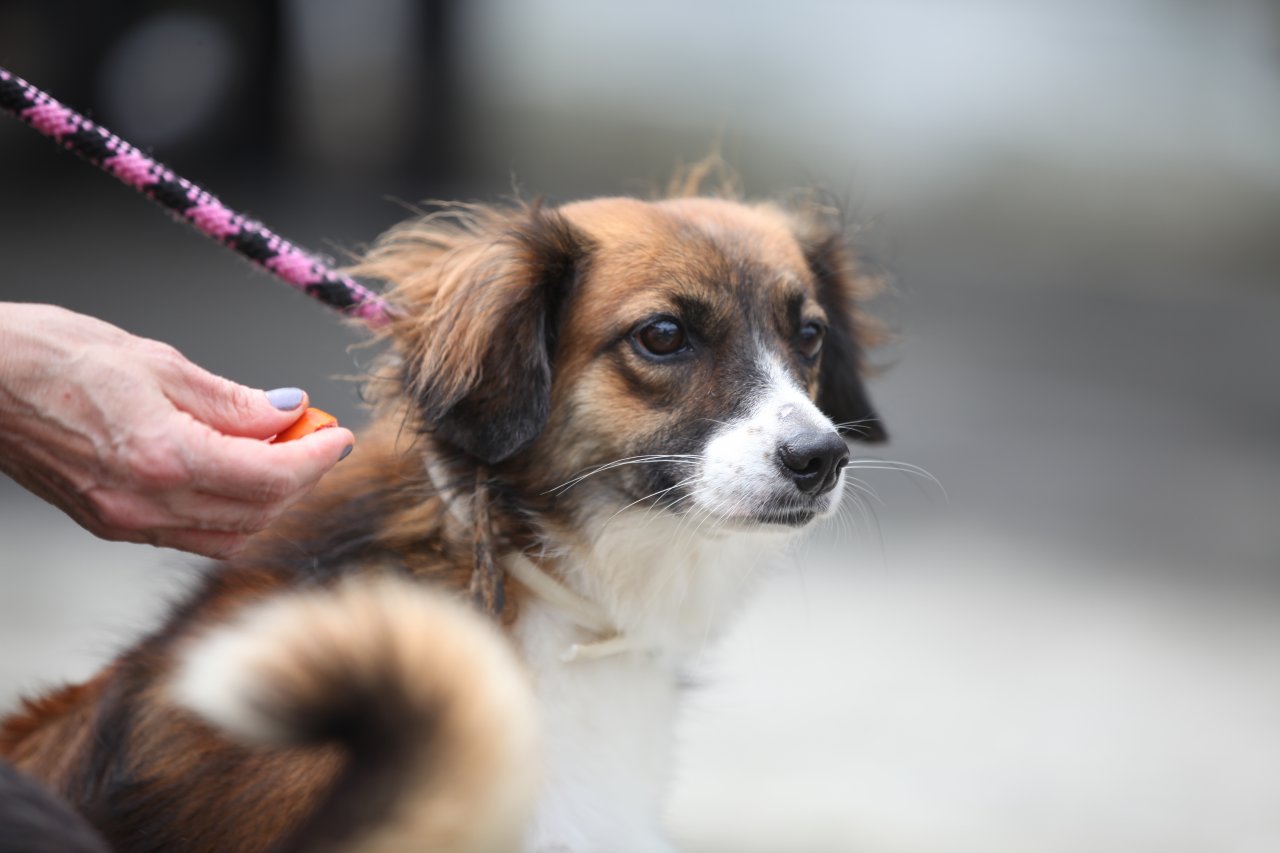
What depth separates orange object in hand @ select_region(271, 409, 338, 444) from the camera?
6.51 feet

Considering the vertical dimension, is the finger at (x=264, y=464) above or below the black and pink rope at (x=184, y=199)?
below

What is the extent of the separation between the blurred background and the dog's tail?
146 centimetres

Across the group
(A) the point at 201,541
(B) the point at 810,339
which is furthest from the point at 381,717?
(B) the point at 810,339

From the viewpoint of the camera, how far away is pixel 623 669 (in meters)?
2.52

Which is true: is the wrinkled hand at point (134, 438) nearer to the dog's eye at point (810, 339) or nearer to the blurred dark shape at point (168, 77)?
the dog's eye at point (810, 339)

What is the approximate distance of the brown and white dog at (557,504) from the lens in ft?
7.05

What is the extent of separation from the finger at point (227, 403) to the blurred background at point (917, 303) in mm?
965

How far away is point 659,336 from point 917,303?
21.5 ft

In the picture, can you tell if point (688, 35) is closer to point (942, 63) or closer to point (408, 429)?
point (942, 63)

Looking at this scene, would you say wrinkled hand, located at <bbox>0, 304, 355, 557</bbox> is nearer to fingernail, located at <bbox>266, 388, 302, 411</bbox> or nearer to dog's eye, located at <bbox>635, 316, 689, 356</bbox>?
fingernail, located at <bbox>266, 388, 302, 411</bbox>

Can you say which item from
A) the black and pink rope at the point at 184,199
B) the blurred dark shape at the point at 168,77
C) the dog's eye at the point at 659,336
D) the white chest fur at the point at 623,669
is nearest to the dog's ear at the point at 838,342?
the white chest fur at the point at 623,669

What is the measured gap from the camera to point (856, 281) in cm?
316

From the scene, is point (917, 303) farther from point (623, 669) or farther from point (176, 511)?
point (176, 511)

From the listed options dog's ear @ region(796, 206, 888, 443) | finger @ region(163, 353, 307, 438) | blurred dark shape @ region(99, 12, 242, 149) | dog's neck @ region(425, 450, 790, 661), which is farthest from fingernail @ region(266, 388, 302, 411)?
blurred dark shape @ region(99, 12, 242, 149)
